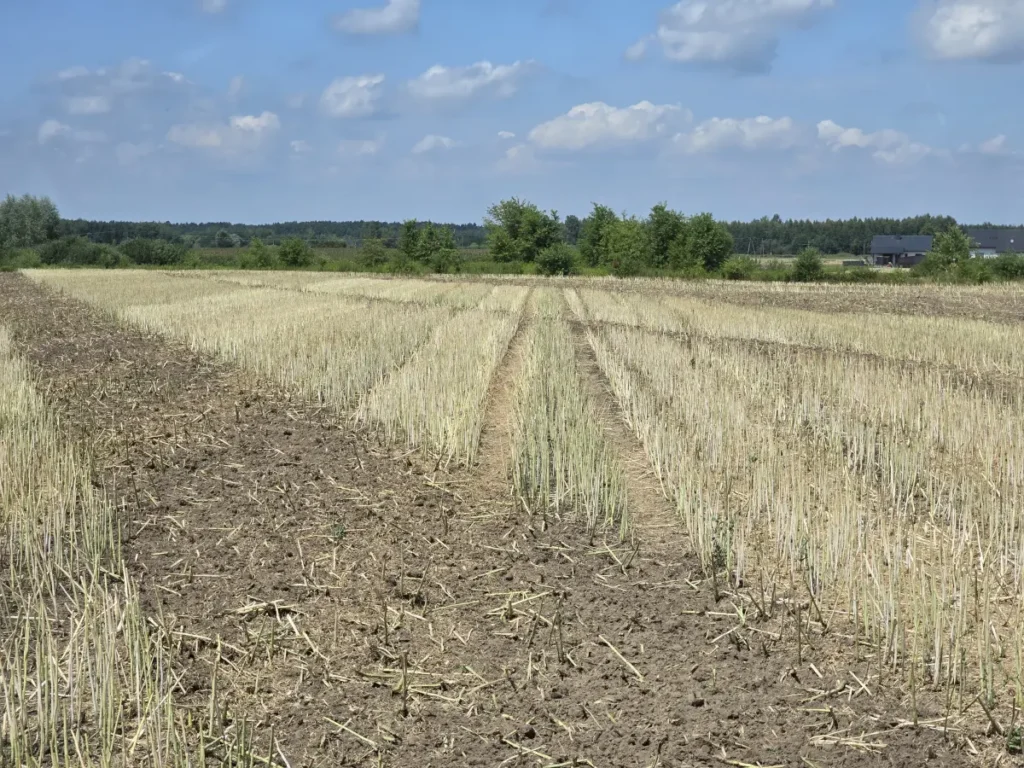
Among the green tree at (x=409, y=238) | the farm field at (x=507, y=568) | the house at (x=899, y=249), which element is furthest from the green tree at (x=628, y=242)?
the farm field at (x=507, y=568)

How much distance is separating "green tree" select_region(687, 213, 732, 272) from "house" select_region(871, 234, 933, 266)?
120 ft

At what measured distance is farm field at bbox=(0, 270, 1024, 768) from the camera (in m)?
4.62

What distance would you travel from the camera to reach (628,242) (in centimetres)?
9406

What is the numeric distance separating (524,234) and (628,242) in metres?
9.99

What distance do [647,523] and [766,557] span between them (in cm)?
107

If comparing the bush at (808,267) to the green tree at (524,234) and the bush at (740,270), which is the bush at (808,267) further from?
the green tree at (524,234)

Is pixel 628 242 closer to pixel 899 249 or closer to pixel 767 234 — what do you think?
pixel 899 249

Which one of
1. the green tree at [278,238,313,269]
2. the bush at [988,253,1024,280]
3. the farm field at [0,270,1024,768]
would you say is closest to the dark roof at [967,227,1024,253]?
the bush at [988,253,1024,280]

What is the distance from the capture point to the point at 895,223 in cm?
18525

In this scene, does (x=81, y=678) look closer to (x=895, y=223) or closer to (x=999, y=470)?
(x=999, y=470)

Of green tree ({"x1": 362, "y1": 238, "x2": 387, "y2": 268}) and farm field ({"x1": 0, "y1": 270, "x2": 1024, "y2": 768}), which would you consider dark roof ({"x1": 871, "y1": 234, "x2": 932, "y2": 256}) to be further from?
farm field ({"x1": 0, "y1": 270, "x2": 1024, "y2": 768})

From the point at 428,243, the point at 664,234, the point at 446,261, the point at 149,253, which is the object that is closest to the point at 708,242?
the point at 664,234

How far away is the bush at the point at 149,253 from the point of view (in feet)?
306

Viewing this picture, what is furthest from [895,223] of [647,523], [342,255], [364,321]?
[647,523]
